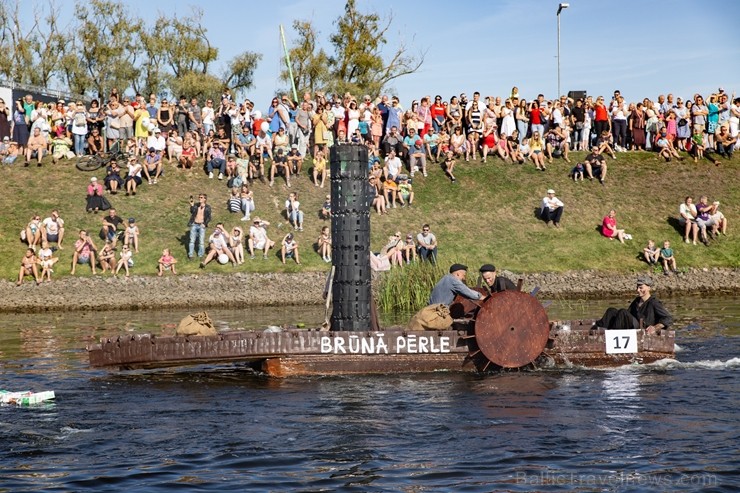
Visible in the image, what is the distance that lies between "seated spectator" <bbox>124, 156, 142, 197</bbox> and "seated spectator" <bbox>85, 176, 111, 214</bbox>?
109 centimetres

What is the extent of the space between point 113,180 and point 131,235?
3622 millimetres

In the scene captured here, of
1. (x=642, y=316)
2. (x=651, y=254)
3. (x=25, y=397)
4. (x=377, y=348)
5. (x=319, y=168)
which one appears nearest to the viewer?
(x=25, y=397)

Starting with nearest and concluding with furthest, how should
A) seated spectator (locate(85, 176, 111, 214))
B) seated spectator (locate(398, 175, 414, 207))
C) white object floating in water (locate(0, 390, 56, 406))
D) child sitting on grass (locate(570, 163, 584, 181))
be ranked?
white object floating in water (locate(0, 390, 56, 406)), seated spectator (locate(85, 176, 111, 214)), seated spectator (locate(398, 175, 414, 207)), child sitting on grass (locate(570, 163, 584, 181))

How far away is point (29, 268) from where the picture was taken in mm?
31625

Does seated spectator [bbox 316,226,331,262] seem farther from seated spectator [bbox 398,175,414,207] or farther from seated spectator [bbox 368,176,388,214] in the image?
seated spectator [bbox 398,175,414,207]

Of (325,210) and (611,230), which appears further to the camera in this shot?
(611,230)

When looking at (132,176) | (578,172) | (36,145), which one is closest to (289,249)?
(132,176)

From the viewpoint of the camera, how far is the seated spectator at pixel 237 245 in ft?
108

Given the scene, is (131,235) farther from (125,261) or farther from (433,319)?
(433,319)

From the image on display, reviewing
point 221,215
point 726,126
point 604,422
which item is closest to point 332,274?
point 604,422

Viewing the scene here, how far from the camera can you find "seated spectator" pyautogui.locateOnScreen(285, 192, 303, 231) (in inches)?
1368

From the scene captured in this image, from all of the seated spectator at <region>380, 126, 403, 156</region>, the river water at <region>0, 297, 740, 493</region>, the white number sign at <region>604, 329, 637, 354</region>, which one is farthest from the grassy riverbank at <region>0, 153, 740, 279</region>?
the river water at <region>0, 297, 740, 493</region>

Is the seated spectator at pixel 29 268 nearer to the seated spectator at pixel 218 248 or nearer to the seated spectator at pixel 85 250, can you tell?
the seated spectator at pixel 85 250

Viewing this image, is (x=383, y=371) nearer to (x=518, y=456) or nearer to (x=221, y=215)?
(x=518, y=456)
